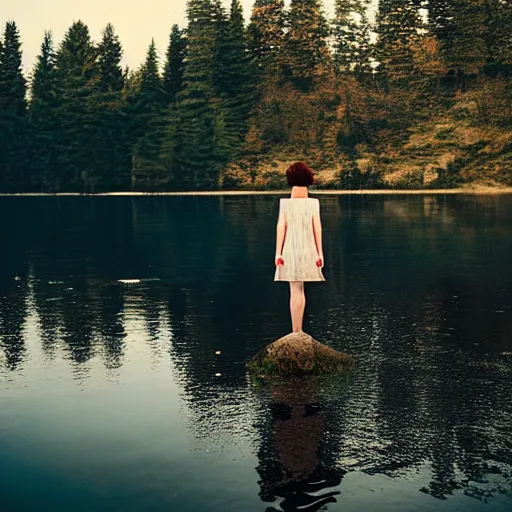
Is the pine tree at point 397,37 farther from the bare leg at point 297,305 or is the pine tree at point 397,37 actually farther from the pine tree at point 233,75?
the bare leg at point 297,305

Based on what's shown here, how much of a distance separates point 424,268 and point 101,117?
8442 cm

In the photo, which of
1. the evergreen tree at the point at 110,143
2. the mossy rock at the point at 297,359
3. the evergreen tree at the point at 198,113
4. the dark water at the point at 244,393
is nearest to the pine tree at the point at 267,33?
the evergreen tree at the point at 198,113

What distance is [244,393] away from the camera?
11.4 meters

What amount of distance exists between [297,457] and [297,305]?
4093 mm

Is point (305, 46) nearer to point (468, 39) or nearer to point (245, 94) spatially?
point (245, 94)

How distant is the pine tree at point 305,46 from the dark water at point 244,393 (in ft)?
278

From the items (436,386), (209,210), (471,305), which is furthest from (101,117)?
(436,386)

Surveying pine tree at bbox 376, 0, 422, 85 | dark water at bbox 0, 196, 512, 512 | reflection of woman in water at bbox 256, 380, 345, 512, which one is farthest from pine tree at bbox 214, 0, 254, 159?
reflection of woman in water at bbox 256, 380, 345, 512

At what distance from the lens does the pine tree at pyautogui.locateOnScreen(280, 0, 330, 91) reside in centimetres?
10900

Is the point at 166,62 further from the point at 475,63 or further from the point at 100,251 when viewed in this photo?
the point at 100,251

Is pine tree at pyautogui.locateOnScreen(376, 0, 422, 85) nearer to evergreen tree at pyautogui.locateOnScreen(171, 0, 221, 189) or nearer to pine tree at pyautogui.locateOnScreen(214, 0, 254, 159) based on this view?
pine tree at pyautogui.locateOnScreen(214, 0, 254, 159)

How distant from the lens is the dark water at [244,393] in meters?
8.10

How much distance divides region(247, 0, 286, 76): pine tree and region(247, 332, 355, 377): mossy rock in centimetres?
9894

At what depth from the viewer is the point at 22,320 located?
1736cm
